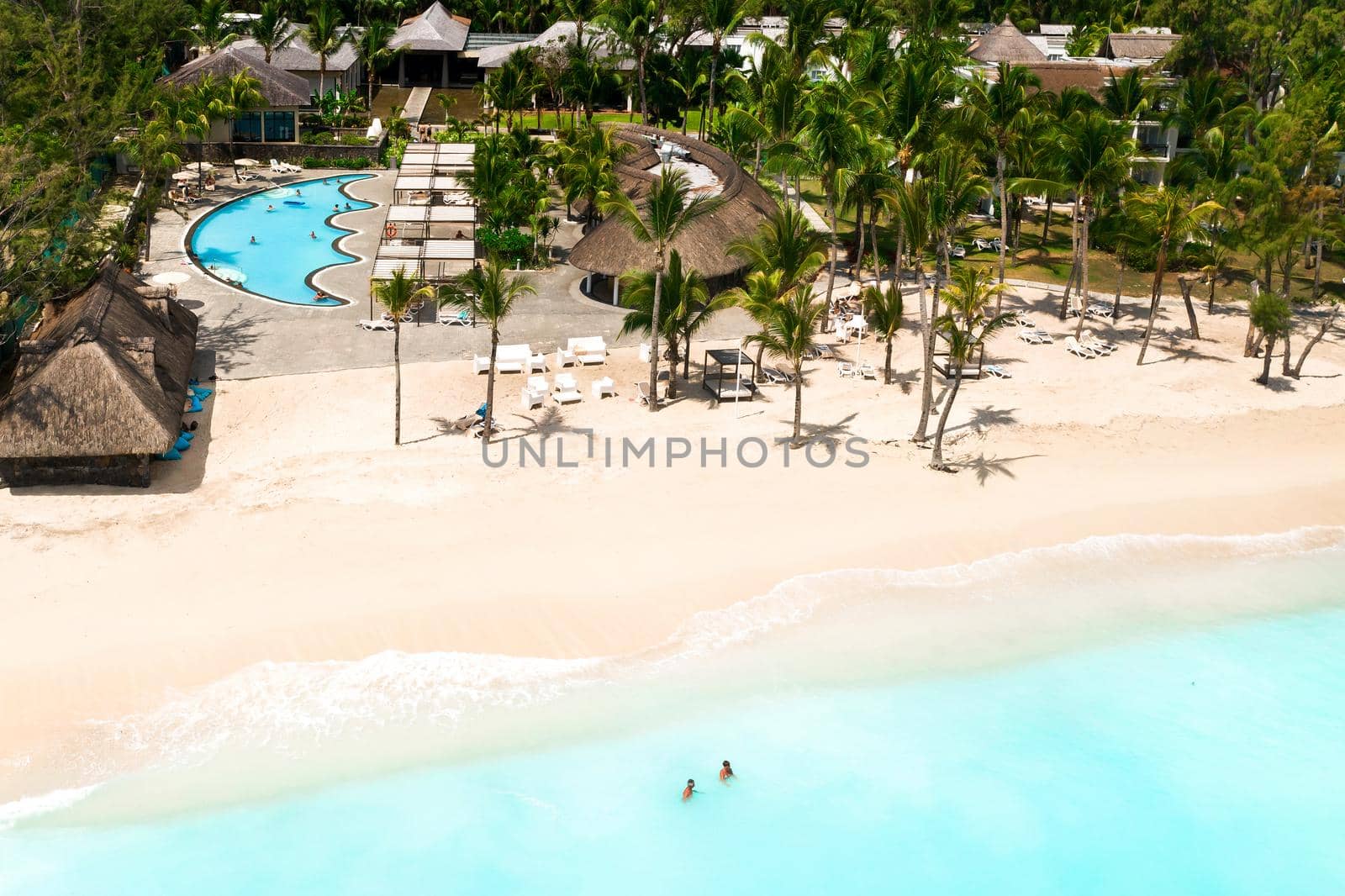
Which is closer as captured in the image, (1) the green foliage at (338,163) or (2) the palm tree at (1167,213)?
(2) the palm tree at (1167,213)

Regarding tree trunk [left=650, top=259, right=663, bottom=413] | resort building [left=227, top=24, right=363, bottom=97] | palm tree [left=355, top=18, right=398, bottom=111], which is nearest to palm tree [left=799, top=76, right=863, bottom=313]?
tree trunk [left=650, top=259, right=663, bottom=413]

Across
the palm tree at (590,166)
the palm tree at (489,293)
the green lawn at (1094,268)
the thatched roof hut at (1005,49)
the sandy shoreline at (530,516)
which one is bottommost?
the sandy shoreline at (530,516)

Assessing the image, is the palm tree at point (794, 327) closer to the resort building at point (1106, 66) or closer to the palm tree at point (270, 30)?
the resort building at point (1106, 66)

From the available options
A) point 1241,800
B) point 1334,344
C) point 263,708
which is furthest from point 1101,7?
point 263,708

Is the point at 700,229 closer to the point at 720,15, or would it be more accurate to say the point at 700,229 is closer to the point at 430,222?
the point at 430,222

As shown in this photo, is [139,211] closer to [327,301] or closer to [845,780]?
[327,301]

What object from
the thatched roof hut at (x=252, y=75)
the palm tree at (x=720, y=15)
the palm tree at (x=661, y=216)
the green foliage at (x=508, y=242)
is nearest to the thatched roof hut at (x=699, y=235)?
the green foliage at (x=508, y=242)
